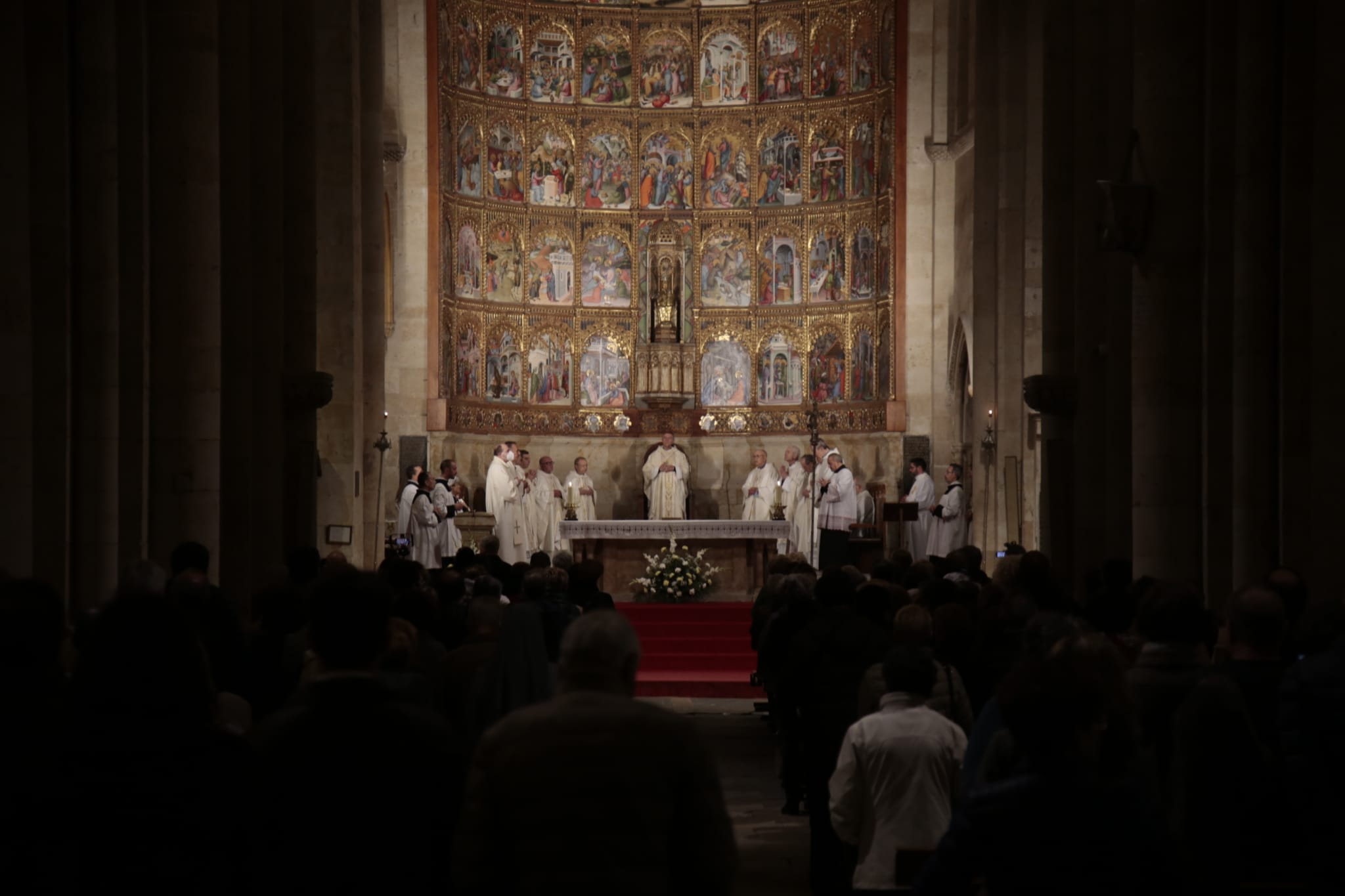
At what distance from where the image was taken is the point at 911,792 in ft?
21.7

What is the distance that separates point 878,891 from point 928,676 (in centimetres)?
80

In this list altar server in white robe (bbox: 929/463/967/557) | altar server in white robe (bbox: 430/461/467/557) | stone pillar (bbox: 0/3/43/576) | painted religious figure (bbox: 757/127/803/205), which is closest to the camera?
stone pillar (bbox: 0/3/43/576)

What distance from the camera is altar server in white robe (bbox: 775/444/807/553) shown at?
3083 centimetres

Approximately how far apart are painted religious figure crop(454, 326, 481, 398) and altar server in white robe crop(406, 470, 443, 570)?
17.4 ft

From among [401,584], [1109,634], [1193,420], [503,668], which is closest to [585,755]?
[503,668]

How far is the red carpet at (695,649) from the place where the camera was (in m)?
21.3

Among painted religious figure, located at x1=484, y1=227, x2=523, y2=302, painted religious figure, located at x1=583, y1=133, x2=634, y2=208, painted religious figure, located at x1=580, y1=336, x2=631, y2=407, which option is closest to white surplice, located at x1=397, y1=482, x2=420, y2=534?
painted religious figure, located at x1=484, y1=227, x2=523, y2=302

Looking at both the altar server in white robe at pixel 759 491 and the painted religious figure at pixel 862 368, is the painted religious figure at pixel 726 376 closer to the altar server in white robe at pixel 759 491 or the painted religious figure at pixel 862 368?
the painted religious figure at pixel 862 368

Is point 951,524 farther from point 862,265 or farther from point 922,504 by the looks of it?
point 862,265

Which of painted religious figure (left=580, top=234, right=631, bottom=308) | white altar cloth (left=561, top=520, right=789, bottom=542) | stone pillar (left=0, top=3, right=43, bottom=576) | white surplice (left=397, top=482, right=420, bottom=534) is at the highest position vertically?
painted religious figure (left=580, top=234, right=631, bottom=308)

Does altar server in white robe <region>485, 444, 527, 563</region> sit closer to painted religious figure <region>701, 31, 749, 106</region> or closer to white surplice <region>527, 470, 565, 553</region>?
white surplice <region>527, 470, 565, 553</region>

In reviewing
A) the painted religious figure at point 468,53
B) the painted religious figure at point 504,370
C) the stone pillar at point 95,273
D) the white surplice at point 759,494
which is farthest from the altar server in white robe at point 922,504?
the stone pillar at point 95,273

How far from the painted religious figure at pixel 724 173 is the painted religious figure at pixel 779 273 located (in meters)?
0.97

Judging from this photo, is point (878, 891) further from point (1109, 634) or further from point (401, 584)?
point (401, 584)
